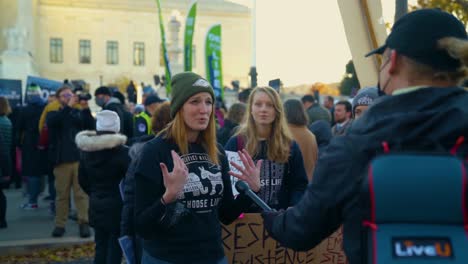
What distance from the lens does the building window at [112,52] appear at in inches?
2895

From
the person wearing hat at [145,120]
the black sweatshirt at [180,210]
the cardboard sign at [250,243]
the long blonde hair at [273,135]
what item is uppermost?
the person wearing hat at [145,120]

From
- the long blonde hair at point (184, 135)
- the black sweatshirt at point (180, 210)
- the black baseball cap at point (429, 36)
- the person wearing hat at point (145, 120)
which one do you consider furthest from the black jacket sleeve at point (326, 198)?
the person wearing hat at point (145, 120)

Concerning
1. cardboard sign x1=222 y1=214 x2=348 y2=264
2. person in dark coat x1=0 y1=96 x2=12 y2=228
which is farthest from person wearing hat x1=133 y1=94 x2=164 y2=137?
cardboard sign x1=222 y1=214 x2=348 y2=264

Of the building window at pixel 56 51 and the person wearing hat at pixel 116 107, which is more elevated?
the building window at pixel 56 51

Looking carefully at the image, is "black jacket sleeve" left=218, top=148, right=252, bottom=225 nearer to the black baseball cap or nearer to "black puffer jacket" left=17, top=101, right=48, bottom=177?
the black baseball cap

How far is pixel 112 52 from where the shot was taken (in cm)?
7400

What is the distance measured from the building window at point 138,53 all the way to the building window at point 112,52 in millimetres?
2100

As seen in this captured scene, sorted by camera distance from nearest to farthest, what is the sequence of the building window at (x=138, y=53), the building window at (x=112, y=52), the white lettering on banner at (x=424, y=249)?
the white lettering on banner at (x=424, y=249)
the building window at (x=112, y=52)
the building window at (x=138, y=53)

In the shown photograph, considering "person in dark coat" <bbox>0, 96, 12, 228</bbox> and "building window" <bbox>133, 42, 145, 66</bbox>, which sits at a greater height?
"building window" <bbox>133, 42, 145, 66</bbox>

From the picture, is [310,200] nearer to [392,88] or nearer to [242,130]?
[392,88]

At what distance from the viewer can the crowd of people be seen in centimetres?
209

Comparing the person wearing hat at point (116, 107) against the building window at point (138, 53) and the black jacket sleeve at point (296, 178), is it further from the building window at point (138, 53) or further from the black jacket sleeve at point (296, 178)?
the building window at point (138, 53)

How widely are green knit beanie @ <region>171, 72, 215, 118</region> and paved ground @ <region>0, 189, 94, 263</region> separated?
4761 mm

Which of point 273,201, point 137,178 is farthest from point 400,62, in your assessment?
point 273,201
